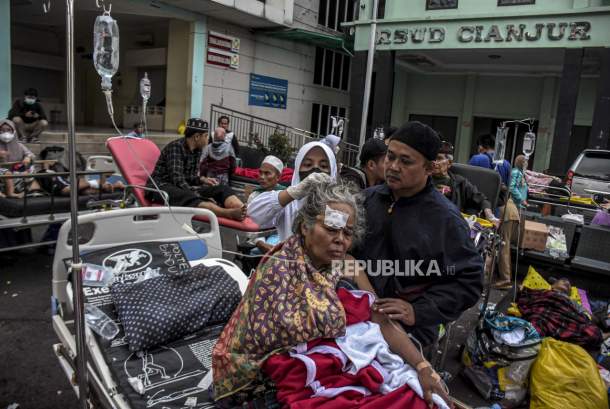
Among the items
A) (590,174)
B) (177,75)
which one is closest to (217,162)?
(590,174)

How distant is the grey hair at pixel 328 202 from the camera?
1896 millimetres

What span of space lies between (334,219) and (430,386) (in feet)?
2.34

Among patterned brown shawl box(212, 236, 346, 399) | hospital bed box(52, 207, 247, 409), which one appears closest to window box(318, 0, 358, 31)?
hospital bed box(52, 207, 247, 409)

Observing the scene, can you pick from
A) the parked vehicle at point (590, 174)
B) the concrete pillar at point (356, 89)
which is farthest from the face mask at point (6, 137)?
the concrete pillar at point (356, 89)

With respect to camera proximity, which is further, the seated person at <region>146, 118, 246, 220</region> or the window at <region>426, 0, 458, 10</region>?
the window at <region>426, 0, 458, 10</region>

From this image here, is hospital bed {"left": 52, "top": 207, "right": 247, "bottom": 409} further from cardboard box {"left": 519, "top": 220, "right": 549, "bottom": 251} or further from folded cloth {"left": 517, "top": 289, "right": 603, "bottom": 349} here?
cardboard box {"left": 519, "top": 220, "right": 549, "bottom": 251}

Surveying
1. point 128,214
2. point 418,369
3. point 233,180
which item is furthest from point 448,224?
point 233,180

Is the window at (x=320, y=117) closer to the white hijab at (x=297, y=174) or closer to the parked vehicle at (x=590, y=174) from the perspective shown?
the parked vehicle at (x=590, y=174)

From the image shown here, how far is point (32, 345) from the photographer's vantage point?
3395mm

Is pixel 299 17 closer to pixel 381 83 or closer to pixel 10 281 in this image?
pixel 381 83

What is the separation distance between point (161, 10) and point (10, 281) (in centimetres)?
951

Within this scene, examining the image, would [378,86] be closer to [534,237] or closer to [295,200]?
[534,237]

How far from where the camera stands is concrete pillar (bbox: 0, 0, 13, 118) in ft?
29.3

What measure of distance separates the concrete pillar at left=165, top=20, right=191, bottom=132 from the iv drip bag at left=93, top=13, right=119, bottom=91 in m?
11.5
